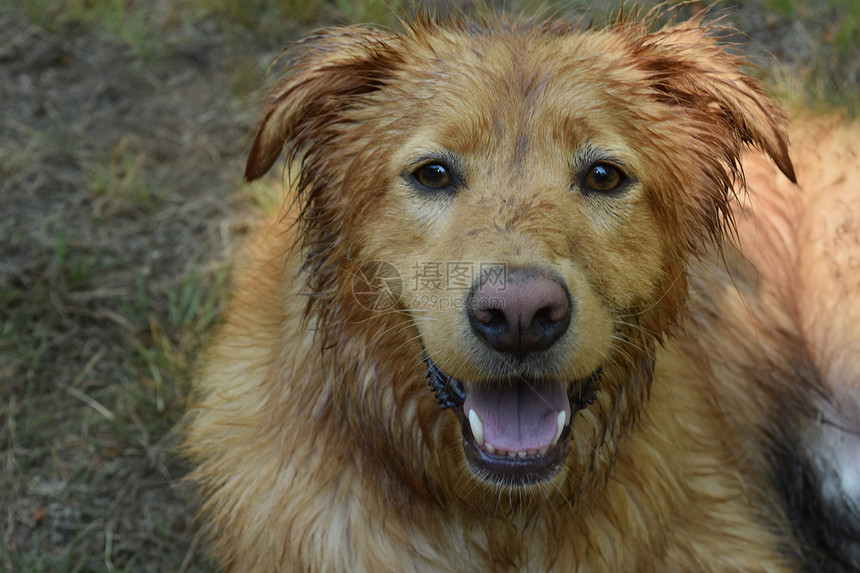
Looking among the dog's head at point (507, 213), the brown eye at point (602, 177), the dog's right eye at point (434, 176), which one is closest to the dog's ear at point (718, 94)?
the dog's head at point (507, 213)

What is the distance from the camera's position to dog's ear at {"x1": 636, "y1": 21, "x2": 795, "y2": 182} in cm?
268

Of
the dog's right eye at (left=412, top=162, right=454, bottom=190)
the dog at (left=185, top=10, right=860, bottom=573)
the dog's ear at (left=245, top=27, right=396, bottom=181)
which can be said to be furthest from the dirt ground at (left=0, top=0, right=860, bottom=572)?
the dog's right eye at (left=412, top=162, right=454, bottom=190)

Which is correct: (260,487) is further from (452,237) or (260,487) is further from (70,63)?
(70,63)

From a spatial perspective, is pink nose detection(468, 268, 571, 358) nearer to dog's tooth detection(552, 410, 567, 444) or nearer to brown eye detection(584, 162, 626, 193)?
dog's tooth detection(552, 410, 567, 444)

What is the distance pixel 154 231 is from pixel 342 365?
Answer: 7.53 ft

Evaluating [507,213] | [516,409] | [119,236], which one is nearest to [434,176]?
[507,213]

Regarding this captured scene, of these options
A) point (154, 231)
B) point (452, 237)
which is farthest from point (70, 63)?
point (452, 237)

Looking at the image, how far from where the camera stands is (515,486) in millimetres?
2438

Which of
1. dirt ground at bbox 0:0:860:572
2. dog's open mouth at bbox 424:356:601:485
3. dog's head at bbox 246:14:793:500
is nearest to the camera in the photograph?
dog's head at bbox 246:14:793:500

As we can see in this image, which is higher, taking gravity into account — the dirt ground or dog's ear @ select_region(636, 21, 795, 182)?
dog's ear @ select_region(636, 21, 795, 182)

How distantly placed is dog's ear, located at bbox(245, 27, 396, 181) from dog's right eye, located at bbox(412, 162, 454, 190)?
38 centimetres

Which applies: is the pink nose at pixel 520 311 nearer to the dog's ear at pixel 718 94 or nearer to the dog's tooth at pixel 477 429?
the dog's tooth at pixel 477 429

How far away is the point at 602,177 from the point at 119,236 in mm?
2882

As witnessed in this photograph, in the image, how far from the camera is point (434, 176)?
8.17 ft
